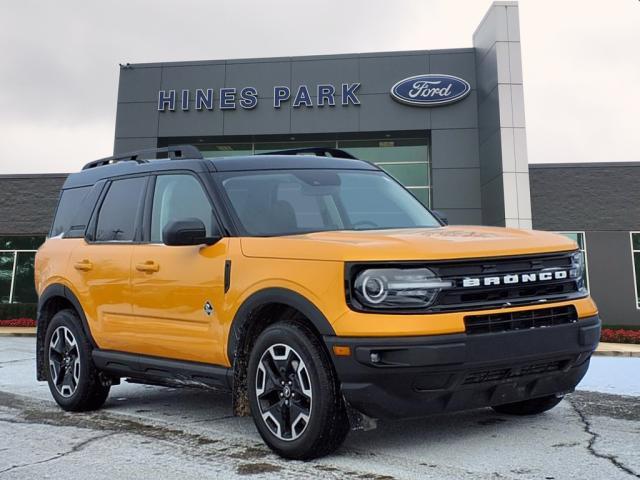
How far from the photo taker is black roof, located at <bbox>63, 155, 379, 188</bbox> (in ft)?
17.0

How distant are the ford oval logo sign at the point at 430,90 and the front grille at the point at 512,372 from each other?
2170cm

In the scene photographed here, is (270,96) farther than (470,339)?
Yes

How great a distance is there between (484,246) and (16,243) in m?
27.5

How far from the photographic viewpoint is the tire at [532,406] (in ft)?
16.6

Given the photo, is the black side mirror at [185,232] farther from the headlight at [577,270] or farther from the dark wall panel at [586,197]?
the dark wall panel at [586,197]

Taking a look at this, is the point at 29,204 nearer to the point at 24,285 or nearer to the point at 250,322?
the point at 24,285

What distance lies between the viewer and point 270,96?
84.5ft

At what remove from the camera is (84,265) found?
593 centimetres

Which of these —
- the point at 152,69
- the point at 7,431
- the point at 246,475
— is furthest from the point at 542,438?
the point at 152,69

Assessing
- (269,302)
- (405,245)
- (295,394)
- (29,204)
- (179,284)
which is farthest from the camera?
(29,204)

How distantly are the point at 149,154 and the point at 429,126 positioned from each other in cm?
2020

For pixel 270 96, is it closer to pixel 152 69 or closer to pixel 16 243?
pixel 152 69

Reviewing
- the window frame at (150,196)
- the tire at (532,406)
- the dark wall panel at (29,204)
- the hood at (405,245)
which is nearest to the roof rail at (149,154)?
the window frame at (150,196)

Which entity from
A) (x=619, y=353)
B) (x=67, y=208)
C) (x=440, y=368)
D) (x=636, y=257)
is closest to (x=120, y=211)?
(x=67, y=208)
